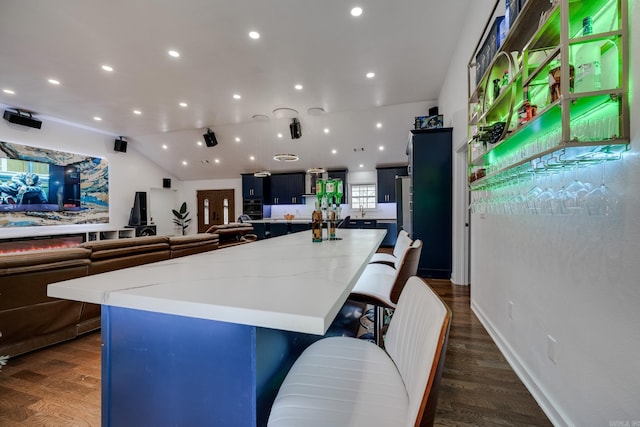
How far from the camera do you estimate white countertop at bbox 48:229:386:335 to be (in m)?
0.61

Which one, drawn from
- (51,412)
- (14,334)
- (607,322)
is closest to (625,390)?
(607,322)

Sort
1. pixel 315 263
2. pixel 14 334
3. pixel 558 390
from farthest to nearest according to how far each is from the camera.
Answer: pixel 14 334
pixel 558 390
pixel 315 263

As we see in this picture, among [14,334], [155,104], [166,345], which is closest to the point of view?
[166,345]

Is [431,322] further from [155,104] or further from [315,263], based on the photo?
[155,104]

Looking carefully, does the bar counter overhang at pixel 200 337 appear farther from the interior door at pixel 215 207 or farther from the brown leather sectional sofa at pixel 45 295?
the interior door at pixel 215 207

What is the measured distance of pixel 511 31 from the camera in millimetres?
1466

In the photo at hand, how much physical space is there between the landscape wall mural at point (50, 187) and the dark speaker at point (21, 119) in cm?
50

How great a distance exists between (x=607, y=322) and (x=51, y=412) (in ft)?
8.97

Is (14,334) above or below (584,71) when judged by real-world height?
below

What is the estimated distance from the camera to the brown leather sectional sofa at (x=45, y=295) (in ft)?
6.35

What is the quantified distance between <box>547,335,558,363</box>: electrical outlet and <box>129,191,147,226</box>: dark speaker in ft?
30.4

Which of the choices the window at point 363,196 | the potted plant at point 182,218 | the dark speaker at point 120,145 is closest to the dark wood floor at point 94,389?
the window at point 363,196

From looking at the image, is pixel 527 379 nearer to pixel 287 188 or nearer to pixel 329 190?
pixel 329 190

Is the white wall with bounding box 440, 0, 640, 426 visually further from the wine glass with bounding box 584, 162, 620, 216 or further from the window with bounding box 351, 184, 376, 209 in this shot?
the window with bounding box 351, 184, 376, 209
